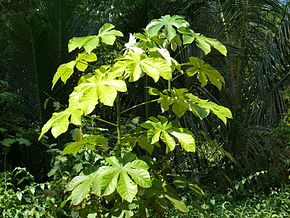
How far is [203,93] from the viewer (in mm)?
5035

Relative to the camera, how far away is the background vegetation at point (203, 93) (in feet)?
13.7

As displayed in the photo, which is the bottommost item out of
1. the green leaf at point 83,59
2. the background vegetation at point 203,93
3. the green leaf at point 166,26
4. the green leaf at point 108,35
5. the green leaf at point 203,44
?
the background vegetation at point 203,93

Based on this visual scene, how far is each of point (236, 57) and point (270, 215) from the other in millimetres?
2544

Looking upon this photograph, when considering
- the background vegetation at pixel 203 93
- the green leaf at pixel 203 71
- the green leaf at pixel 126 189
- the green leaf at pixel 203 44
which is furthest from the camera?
the background vegetation at pixel 203 93

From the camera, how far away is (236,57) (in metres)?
5.39

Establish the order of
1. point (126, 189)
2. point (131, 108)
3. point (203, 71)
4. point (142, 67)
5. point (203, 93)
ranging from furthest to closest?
point (203, 93), point (203, 71), point (131, 108), point (142, 67), point (126, 189)

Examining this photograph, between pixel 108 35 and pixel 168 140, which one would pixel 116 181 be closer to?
pixel 168 140

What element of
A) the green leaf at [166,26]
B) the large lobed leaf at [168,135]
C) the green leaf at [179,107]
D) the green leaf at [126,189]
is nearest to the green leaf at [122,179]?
the green leaf at [126,189]

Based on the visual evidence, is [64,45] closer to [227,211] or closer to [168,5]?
[168,5]

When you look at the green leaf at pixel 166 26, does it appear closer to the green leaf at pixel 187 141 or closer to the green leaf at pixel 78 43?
the green leaf at pixel 78 43

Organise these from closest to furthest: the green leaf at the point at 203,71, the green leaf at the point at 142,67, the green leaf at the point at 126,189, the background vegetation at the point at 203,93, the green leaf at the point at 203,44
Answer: the green leaf at the point at 126,189
the green leaf at the point at 142,67
the green leaf at the point at 203,44
the green leaf at the point at 203,71
the background vegetation at the point at 203,93

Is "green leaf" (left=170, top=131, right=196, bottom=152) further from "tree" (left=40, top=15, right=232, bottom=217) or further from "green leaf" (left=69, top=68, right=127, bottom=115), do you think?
"green leaf" (left=69, top=68, right=127, bottom=115)

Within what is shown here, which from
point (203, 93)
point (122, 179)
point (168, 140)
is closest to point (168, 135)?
point (168, 140)

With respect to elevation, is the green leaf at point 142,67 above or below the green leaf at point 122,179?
above
